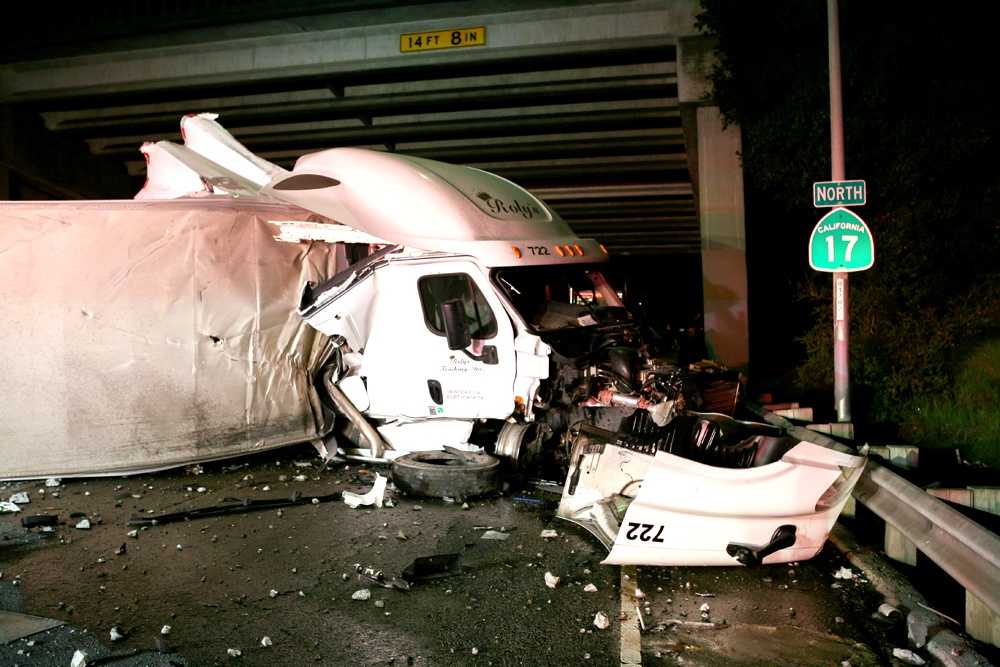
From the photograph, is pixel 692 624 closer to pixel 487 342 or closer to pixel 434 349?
pixel 487 342

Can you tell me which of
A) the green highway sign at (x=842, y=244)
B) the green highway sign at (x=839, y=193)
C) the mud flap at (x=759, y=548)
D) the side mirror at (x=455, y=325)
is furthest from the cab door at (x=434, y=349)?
the green highway sign at (x=839, y=193)

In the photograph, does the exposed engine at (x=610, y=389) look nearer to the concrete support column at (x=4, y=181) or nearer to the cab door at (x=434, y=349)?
the cab door at (x=434, y=349)

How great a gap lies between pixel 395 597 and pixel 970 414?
22.9 ft

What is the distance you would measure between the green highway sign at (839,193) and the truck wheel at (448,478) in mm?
5197

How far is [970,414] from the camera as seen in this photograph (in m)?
8.95

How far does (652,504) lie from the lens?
16.2 feet

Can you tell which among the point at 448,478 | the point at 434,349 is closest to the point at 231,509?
the point at 448,478

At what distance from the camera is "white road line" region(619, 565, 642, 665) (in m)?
4.06

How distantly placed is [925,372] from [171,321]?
8.46 metres

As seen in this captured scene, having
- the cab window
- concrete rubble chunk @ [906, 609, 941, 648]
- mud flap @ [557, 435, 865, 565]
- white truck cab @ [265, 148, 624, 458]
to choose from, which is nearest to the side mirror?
white truck cab @ [265, 148, 624, 458]

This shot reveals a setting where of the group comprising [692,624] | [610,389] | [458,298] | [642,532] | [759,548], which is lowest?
[692,624]

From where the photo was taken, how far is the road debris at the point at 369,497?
7191 millimetres

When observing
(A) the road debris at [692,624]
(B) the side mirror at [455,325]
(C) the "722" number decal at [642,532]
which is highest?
(B) the side mirror at [455,325]

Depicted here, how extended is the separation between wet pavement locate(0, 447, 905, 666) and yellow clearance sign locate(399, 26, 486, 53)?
1150 cm
